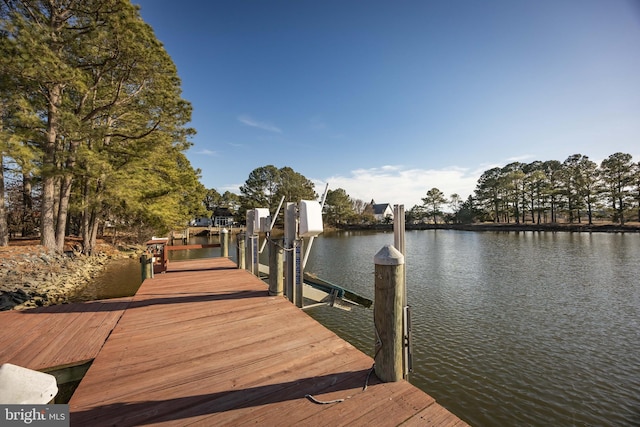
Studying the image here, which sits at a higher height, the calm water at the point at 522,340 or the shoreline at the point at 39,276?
the shoreline at the point at 39,276

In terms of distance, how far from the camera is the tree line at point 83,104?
10.6 m

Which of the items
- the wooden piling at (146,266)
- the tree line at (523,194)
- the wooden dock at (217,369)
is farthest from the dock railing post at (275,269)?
the tree line at (523,194)

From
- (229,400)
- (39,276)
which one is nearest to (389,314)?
(229,400)

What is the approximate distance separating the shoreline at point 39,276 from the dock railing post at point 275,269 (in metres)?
8.25

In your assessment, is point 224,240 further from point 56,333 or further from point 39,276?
point 39,276

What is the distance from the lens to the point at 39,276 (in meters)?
10.4

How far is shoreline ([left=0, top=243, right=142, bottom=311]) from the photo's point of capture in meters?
8.51

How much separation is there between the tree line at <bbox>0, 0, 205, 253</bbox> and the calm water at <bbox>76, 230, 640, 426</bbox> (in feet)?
16.6

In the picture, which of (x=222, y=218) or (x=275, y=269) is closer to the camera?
(x=275, y=269)

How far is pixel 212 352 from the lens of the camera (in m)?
3.31

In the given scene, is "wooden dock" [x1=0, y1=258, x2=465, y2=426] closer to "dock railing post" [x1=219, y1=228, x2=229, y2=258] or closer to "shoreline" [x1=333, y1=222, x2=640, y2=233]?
"dock railing post" [x1=219, y1=228, x2=229, y2=258]

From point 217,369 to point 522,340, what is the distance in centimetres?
772

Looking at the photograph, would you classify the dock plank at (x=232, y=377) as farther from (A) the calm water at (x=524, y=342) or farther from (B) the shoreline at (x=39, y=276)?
(B) the shoreline at (x=39, y=276)

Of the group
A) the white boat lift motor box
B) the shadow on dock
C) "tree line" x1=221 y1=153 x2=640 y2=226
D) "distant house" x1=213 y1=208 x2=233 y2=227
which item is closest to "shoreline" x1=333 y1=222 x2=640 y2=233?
"tree line" x1=221 y1=153 x2=640 y2=226
